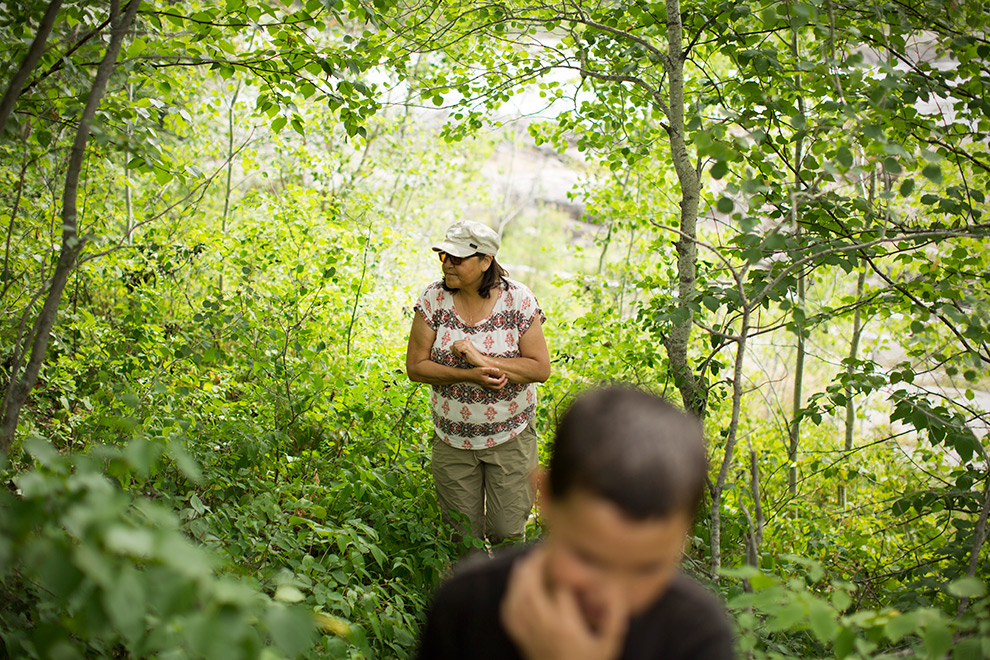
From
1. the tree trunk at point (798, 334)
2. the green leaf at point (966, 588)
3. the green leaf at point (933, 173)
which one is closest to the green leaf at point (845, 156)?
the green leaf at point (933, 173)

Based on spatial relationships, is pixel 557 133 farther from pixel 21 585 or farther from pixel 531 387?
pixel 21 585

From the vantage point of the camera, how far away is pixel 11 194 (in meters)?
4.46

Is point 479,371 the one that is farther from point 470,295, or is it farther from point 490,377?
point 470,295

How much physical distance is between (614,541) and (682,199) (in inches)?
109

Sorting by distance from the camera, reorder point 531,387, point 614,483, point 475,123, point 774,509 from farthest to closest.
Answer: point 774,509, point 475,123, point 531,387, point 614,483

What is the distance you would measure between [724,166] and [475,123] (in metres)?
2.47

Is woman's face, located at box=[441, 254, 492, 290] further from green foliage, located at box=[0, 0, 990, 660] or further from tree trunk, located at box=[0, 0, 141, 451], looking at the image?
tree trunk, located at box=[0, 0, 141, 451]

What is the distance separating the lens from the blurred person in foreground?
0.83 m

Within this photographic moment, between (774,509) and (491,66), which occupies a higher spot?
(491,66)

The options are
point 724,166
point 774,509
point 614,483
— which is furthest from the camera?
point 774,509

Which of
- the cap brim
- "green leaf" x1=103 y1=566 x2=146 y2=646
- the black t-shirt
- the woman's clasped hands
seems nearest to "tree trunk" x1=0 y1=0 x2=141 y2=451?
"green leaf" x1=103 y1=566 x2=146 y2=646

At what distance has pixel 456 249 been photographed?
307cm

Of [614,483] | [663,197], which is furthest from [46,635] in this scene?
[663,197]

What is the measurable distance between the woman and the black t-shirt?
1.97m
